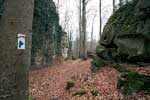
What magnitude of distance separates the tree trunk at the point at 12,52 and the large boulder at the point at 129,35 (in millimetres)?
10929

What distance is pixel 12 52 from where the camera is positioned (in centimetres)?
379

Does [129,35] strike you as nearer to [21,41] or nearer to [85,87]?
[85,87]

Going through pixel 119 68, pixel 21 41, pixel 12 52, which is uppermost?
pixel 21 41

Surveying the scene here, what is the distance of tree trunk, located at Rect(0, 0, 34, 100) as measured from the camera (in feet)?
12.4

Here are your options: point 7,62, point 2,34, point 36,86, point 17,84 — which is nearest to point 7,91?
point 17,84

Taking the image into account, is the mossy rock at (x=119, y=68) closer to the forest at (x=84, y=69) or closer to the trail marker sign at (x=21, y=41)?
the forest at (x=84, y=69)

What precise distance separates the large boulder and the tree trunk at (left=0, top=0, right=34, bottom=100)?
10.9m

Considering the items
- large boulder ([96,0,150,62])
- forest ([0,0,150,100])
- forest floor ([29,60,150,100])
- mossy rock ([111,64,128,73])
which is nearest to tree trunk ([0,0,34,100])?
forest ([0,0,150,100])

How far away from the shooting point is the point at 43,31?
2170 centimetres

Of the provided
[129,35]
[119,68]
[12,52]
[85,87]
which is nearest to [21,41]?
[12,52]

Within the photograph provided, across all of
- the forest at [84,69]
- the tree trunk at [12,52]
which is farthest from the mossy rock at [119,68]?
the tree trunk at [12,52]

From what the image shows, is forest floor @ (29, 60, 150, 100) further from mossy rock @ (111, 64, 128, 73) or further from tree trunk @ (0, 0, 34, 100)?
tree trunk @ (0, 0, 34, 100)

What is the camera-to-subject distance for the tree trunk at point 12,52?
379 cm

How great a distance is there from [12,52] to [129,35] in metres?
11.5
